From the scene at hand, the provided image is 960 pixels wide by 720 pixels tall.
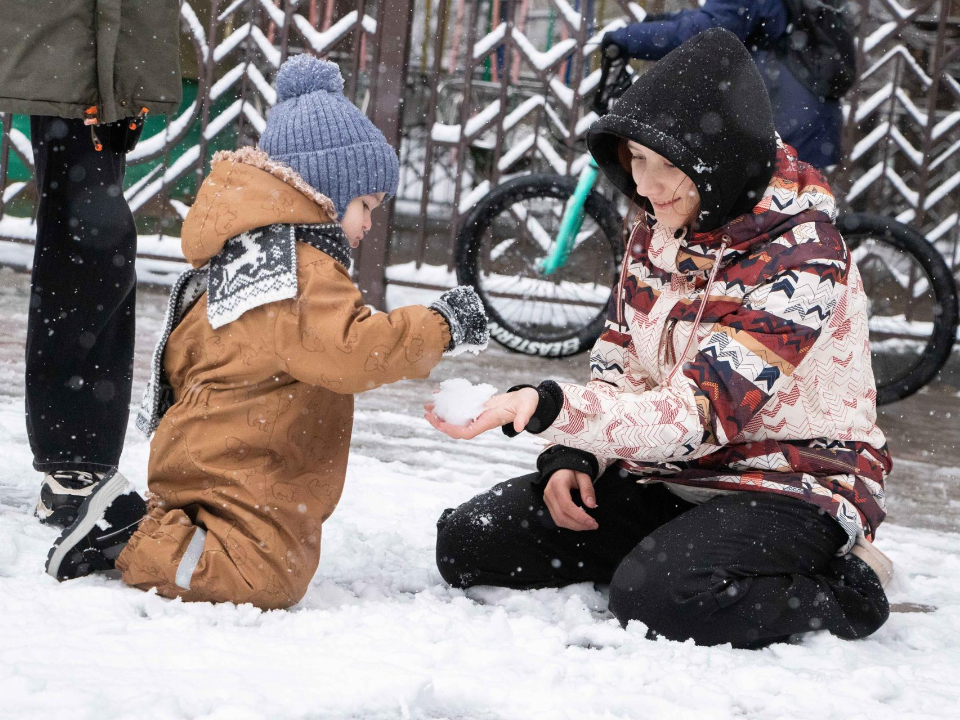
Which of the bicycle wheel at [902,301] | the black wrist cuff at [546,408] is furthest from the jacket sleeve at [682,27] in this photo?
the black wrist cuff at [546,408]

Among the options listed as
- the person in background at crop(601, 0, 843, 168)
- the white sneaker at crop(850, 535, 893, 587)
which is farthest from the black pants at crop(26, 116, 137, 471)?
the person in background at crop(601, 0, 843, 168)

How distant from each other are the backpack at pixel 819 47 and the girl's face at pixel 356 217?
2.09 m

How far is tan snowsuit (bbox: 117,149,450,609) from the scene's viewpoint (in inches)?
66.8

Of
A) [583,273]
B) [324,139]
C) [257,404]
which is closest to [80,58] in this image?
[324,139]

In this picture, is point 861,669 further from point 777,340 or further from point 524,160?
point 524,160

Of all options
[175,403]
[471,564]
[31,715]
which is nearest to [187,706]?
[31,715]

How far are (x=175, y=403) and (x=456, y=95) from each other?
4425 millimetres

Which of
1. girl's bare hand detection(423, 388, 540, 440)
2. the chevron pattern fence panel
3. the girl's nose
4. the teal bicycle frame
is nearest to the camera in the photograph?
girl's bare hand detection(423, 388, 540, 440)

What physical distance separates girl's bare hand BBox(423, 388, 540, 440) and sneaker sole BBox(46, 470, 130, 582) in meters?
0.60

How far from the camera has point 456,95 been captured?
235 inches

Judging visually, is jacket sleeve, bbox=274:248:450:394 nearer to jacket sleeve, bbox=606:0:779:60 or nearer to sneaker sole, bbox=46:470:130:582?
sneaker sole, bbox=46:470:130:582

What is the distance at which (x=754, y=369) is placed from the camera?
68.9 inches

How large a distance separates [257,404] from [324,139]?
1.59 feet

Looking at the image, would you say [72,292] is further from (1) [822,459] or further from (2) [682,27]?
(2) [682,27]
